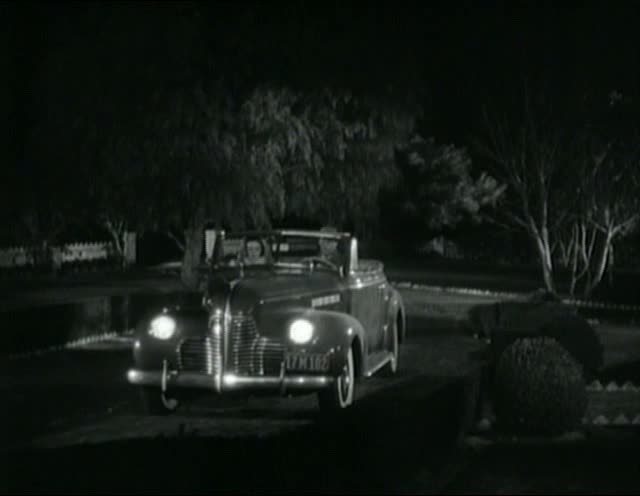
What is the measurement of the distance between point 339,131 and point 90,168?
6.34m

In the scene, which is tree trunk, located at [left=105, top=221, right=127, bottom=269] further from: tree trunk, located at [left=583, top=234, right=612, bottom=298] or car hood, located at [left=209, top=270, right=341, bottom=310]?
car hood, located at [left=209, top=270, right=341, bottom=310]

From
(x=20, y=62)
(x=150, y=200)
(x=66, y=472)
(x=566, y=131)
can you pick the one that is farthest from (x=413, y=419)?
(x=566, y=131)

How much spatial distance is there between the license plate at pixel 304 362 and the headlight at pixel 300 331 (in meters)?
0.16

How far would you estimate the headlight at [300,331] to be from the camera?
46.9 ft

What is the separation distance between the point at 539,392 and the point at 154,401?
4529 millimetres

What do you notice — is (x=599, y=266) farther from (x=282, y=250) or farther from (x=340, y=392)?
(x=340, y=392)

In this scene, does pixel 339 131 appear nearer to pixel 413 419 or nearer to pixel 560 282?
pixel 560 282

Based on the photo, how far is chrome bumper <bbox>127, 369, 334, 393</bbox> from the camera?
14133 mm

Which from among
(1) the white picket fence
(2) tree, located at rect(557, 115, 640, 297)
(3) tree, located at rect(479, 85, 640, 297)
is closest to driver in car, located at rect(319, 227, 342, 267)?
(3) tree, located at rect(479, 85, 640, 297)

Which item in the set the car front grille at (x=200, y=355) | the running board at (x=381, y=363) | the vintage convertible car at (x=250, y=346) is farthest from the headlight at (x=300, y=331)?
the running board at (x=381, y=363)

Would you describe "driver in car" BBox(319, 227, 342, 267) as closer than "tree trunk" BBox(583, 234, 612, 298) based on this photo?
Yes

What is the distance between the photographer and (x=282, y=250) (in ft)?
54.5

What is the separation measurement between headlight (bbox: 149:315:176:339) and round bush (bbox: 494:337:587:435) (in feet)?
11.8

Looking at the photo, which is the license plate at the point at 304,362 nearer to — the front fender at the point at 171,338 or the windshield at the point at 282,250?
the front fender at the point at 171,338
